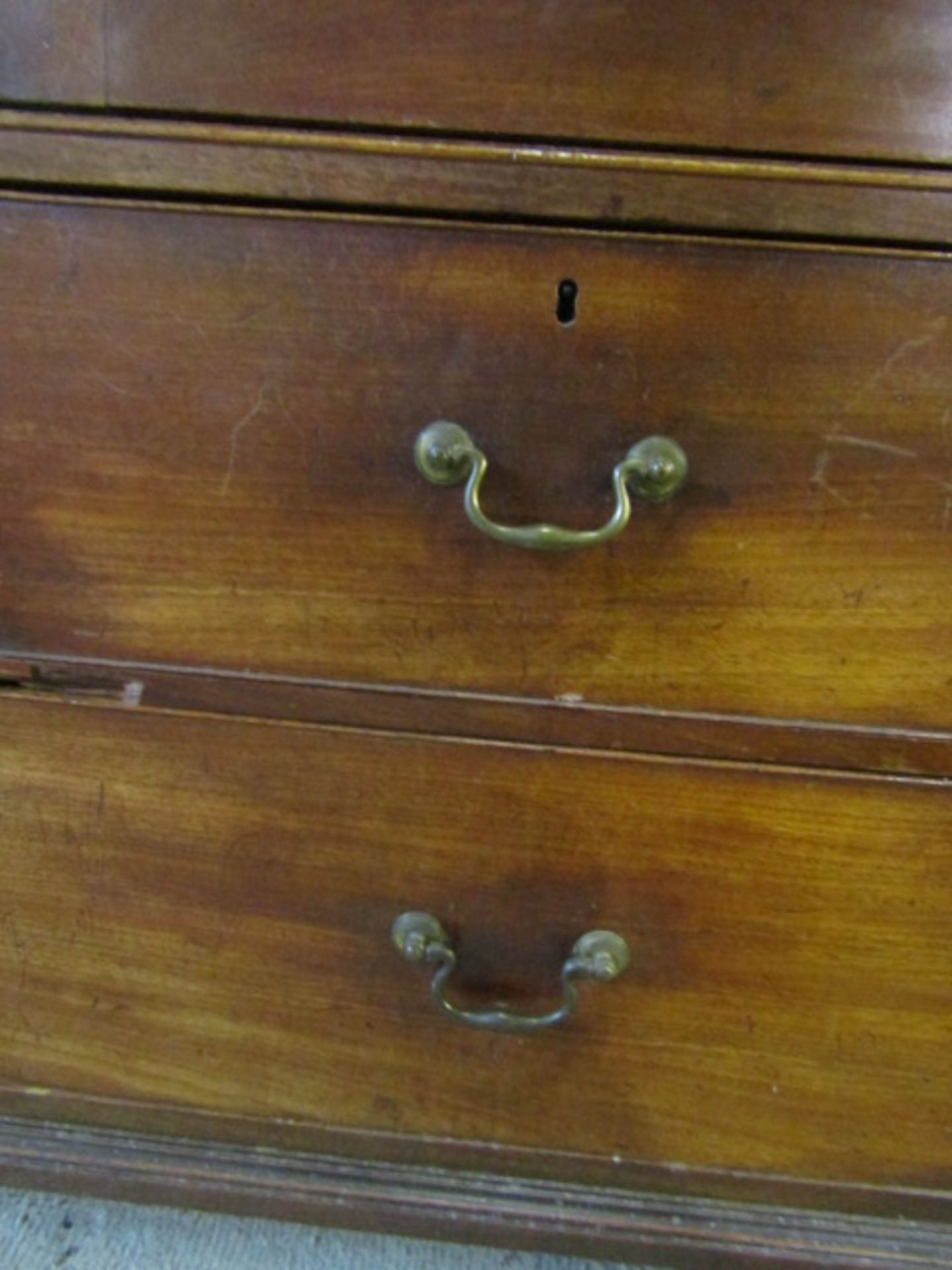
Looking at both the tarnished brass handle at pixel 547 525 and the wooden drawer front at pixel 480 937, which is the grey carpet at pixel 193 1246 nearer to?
the wooden drawer front at pixel 480 937

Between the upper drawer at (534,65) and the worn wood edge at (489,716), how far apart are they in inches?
9.8

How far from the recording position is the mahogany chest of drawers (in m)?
0.43

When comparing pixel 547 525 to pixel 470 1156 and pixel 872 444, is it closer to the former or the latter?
pixel 872 444

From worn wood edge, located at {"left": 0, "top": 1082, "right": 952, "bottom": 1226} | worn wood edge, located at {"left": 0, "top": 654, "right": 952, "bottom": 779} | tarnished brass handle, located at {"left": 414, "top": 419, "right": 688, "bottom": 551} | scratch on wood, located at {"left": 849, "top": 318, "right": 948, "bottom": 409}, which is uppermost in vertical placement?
scratch on wood, located at {"left": 849, "top": 318, "right": 948, "bottom": 409}

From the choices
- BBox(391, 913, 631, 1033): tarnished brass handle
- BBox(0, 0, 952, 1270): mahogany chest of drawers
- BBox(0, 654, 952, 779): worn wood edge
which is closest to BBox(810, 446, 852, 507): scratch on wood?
BBox(0, 0, 952, 1270): mahogany chest of drawers

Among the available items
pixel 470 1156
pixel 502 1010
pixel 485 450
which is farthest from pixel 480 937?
pixel 485 450

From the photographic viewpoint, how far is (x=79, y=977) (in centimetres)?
59

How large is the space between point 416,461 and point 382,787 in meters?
0.17

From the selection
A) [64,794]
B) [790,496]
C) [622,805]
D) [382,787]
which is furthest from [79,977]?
[790,496]

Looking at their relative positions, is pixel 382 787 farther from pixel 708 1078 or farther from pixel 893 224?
pixel 893 224

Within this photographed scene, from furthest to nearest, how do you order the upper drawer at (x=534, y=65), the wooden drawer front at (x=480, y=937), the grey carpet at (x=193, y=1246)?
the grey carpet at (x=193, y=1246) < the wooden drawer front at (x=480, y=937) < the upper drawer at (x=534, y=65)

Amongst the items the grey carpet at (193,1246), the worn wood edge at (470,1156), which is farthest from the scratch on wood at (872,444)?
the grey carpet at (193,1246)

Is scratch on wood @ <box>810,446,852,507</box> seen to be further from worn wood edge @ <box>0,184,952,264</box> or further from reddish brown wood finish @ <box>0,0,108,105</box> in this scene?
reddish brown wood finish @ <box>0,0,108,105</box>

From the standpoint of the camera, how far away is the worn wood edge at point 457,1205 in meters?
0.60
